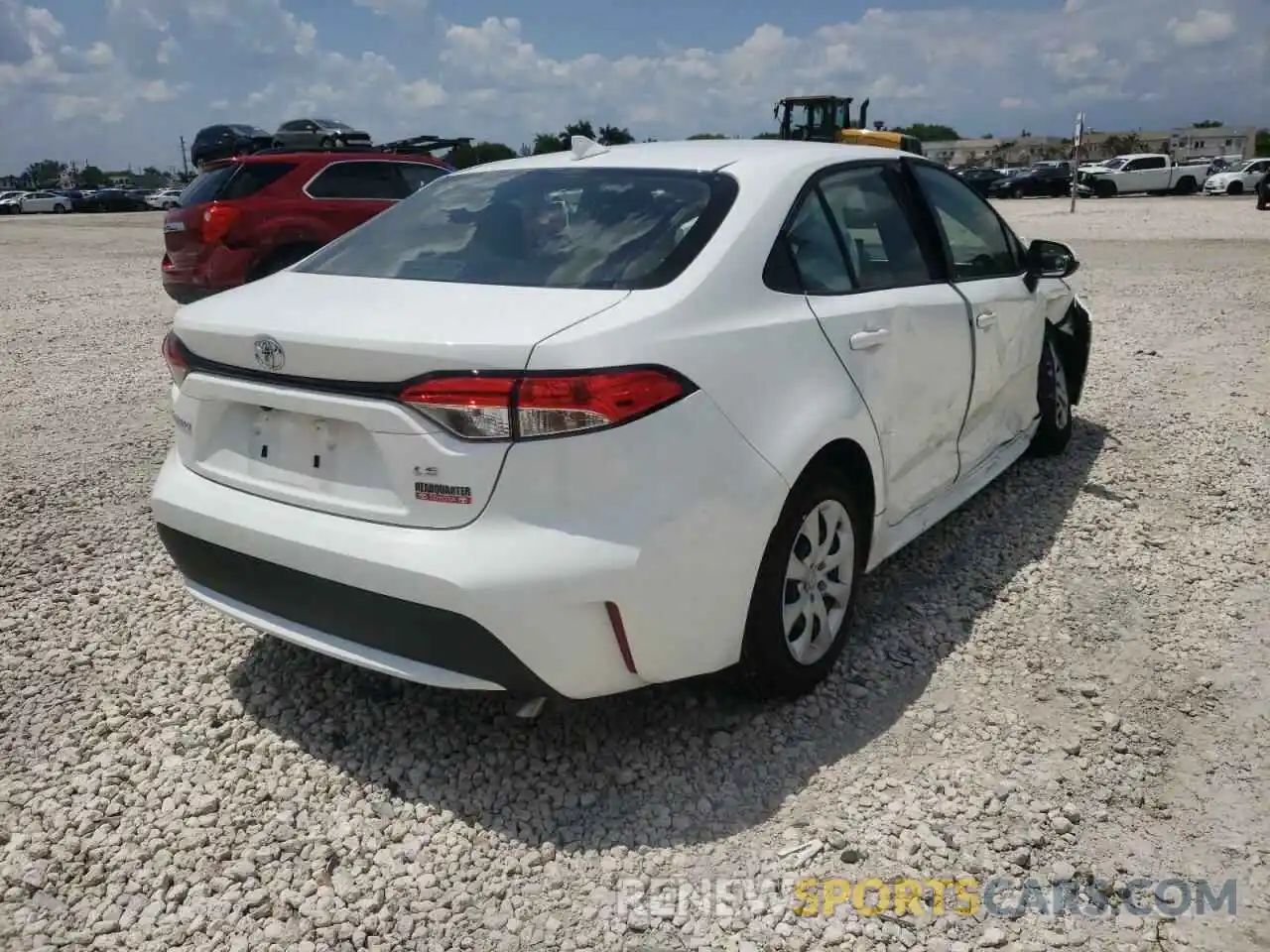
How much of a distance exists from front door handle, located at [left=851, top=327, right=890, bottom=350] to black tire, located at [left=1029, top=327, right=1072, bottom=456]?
2121mm

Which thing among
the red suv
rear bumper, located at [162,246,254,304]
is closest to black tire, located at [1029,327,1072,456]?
the red suv

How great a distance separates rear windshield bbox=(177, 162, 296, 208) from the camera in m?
9.15

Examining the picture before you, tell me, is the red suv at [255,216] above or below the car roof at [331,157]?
below

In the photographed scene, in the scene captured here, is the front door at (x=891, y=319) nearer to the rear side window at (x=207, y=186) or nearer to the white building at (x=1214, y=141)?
the rear side window at (x=207, y=186)

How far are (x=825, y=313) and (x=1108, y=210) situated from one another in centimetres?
3046

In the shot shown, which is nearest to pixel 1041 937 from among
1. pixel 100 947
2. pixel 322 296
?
pixel 100 947

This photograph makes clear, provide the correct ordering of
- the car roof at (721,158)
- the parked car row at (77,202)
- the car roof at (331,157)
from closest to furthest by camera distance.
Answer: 1. the car roof at (721,158)
2. the car roof at (331,157)
3. the parked car row at (77,202)

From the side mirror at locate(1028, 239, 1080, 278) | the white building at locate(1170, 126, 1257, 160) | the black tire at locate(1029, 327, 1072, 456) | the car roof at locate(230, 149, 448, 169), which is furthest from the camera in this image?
the white building at locate(1170, 126, 1257, 160)

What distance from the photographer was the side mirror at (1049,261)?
4723 mm

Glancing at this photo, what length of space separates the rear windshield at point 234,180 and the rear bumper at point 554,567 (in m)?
7.23

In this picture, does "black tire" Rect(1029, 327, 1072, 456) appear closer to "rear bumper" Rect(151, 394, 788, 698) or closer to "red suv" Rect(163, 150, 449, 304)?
"rear bumper" Rect(151, 394, 788, 698)

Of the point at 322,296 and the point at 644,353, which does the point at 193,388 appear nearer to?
the point at 322,296

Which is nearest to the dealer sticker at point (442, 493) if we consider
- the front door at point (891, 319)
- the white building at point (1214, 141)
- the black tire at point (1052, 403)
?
the front door at point (891, 319)

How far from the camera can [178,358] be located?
3.00 metres
